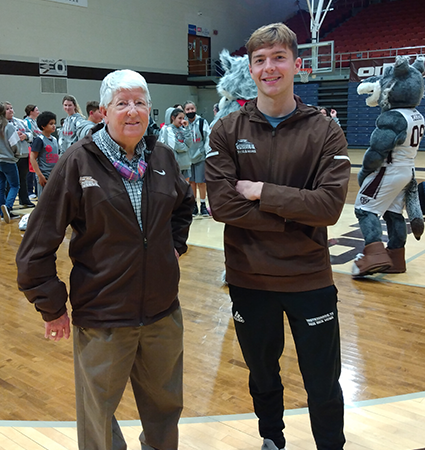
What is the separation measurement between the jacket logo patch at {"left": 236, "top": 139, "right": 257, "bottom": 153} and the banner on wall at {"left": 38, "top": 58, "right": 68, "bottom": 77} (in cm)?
1483

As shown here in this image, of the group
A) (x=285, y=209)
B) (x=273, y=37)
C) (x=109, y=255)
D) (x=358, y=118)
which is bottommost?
(x=109, y=255)

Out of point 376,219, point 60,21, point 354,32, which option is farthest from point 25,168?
point 354,32

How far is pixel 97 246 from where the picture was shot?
5.74 feet

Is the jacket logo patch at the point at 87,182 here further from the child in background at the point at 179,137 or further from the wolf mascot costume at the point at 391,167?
the child in background at the point at 179,137

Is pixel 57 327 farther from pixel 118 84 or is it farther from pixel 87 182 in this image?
pixel 118 84

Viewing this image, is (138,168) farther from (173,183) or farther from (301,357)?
(301,357)

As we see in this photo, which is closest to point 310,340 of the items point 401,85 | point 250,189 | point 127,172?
point 250,189

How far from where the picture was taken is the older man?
172 cm

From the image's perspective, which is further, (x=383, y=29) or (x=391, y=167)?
(x=383, y=29)

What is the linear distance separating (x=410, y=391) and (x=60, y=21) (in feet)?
51.5

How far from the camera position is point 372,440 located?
230 centimetres

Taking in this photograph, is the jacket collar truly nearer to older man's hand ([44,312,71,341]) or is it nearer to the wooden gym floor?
older man's hand ([44,312,71,341])

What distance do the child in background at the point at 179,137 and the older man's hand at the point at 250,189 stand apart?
5069 millimetres

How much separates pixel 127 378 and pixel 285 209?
864mm
